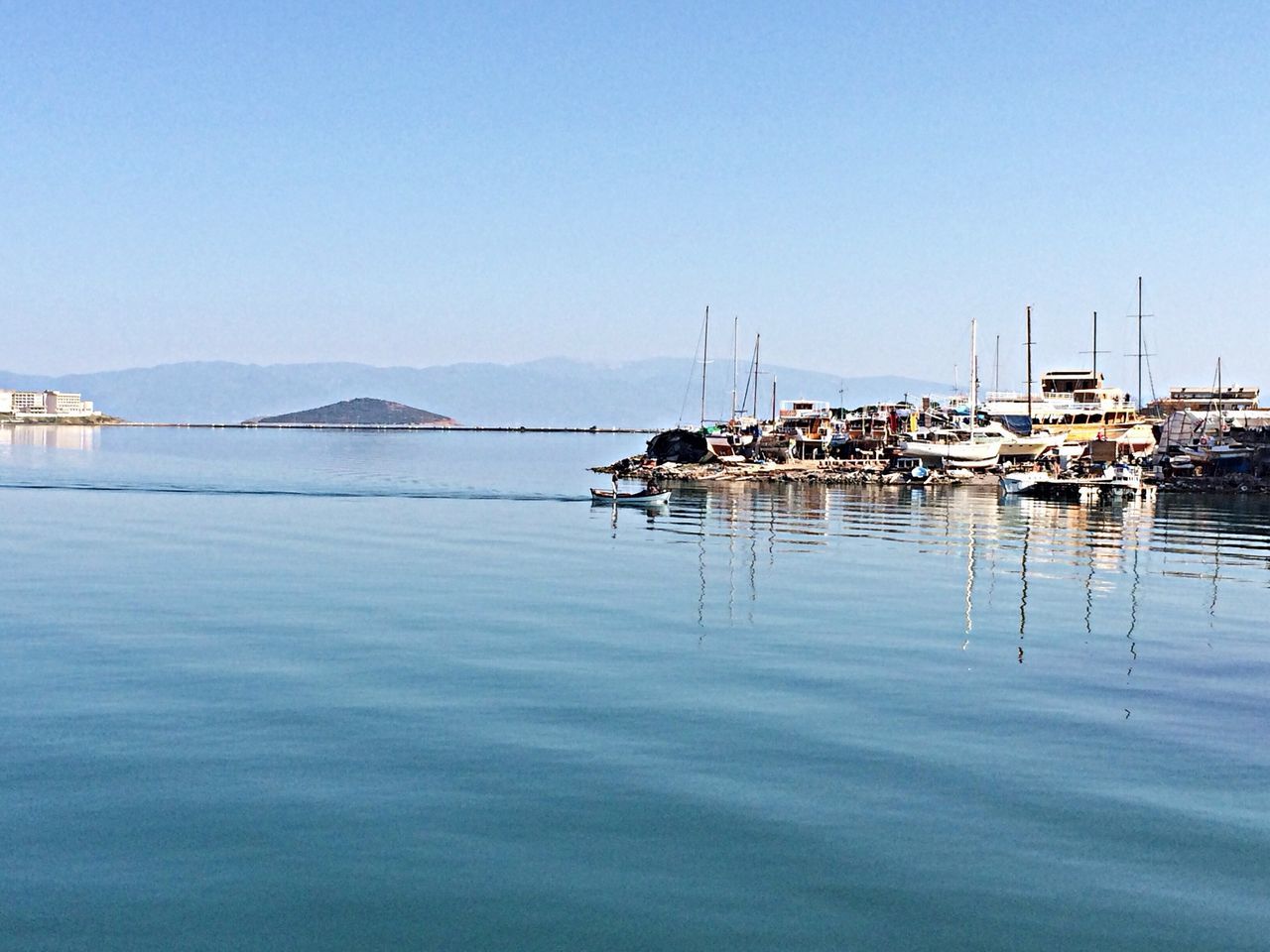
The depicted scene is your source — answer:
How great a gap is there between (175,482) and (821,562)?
A: 231 ft

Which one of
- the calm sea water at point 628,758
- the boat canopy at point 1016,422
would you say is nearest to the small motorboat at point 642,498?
the calm sea water at point 628,758

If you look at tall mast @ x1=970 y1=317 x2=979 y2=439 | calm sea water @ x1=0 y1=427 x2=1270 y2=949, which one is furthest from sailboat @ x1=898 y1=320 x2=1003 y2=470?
calm sea water @ x1=0 y1=427 x2=1270 y2=949

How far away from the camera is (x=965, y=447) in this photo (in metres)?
120

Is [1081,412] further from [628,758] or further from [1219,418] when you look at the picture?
[628,758]

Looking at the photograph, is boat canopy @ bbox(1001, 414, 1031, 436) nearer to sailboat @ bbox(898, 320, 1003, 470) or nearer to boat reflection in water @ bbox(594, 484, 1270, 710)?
sailboat @ bbox(898, 320, 1003, 470)

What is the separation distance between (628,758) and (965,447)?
106046 mm

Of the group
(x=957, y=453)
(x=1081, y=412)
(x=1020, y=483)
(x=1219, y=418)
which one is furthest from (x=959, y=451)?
(x=1219, y=418)

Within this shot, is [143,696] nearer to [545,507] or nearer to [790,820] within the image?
[790,820]

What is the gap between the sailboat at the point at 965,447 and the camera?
119812mm

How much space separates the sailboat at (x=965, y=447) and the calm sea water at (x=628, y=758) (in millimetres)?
73894

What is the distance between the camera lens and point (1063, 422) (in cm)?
13800

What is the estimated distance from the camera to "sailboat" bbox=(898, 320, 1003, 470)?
119812 millimetres

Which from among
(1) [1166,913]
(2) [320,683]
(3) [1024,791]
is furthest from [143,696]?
(1) [1166,913]

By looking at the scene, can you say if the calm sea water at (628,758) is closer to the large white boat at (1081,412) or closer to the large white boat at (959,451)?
the large white boat at (959,451)
